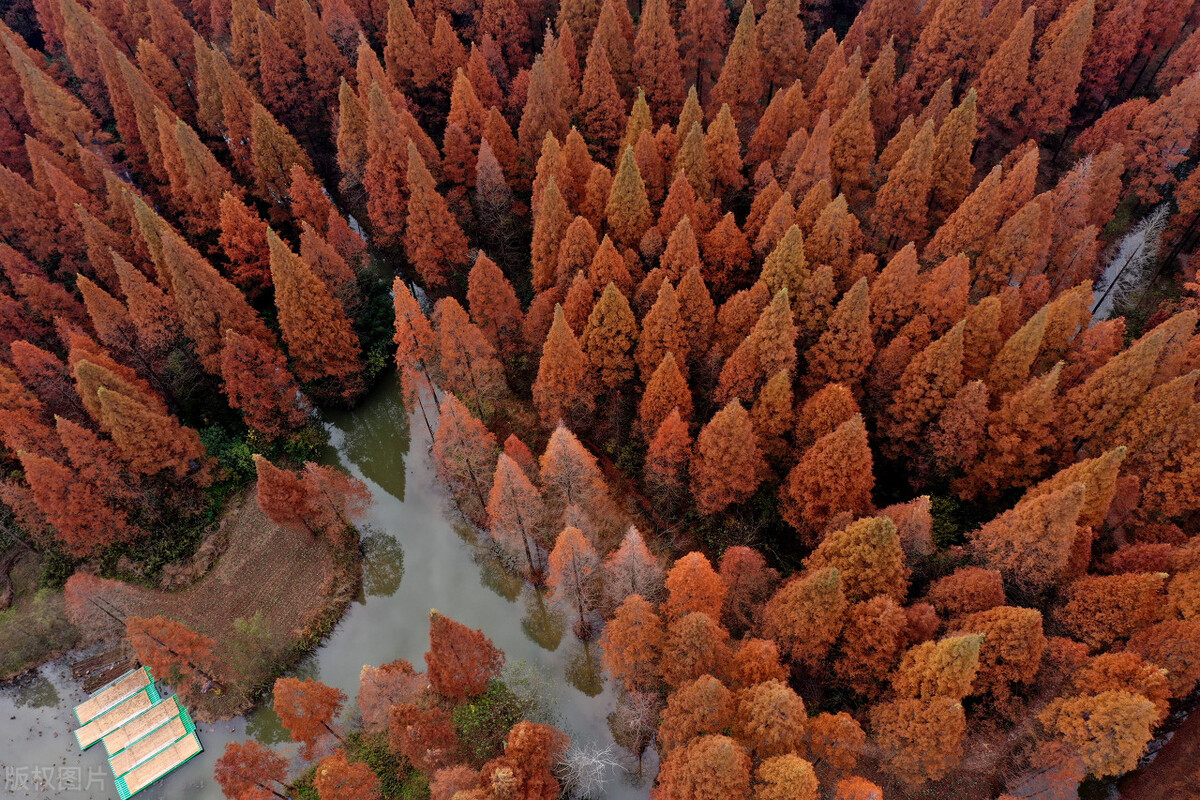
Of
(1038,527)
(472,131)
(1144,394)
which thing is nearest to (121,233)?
(472,131)

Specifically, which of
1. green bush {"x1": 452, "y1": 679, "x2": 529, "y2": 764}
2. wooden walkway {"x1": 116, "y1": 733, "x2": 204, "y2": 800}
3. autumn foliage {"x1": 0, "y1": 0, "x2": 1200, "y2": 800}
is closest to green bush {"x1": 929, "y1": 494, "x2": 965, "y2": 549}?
autumn foliage {"x1": 0, "y1": 0, "x2": 1200, "y2": 800}

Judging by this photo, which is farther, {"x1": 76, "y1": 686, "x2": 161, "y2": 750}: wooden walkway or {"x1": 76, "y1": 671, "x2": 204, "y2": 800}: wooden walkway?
{"x1": 76, "y1": 686, "x2": 161, "y2": 750}: wooden walkway

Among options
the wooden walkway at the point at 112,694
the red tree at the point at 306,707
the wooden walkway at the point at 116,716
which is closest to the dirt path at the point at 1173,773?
the red tree at the point at 306,707

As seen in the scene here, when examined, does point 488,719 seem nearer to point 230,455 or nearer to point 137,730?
point 137,730

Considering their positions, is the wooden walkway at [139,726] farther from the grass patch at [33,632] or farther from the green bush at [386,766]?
the green bush at [386,766]

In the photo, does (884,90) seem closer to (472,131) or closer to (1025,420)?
(1025,420)

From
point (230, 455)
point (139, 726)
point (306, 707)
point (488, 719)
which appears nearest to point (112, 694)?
point (139, 726)

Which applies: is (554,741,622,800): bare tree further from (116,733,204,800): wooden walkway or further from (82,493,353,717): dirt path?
(116,733,204,800): wooden walkway
